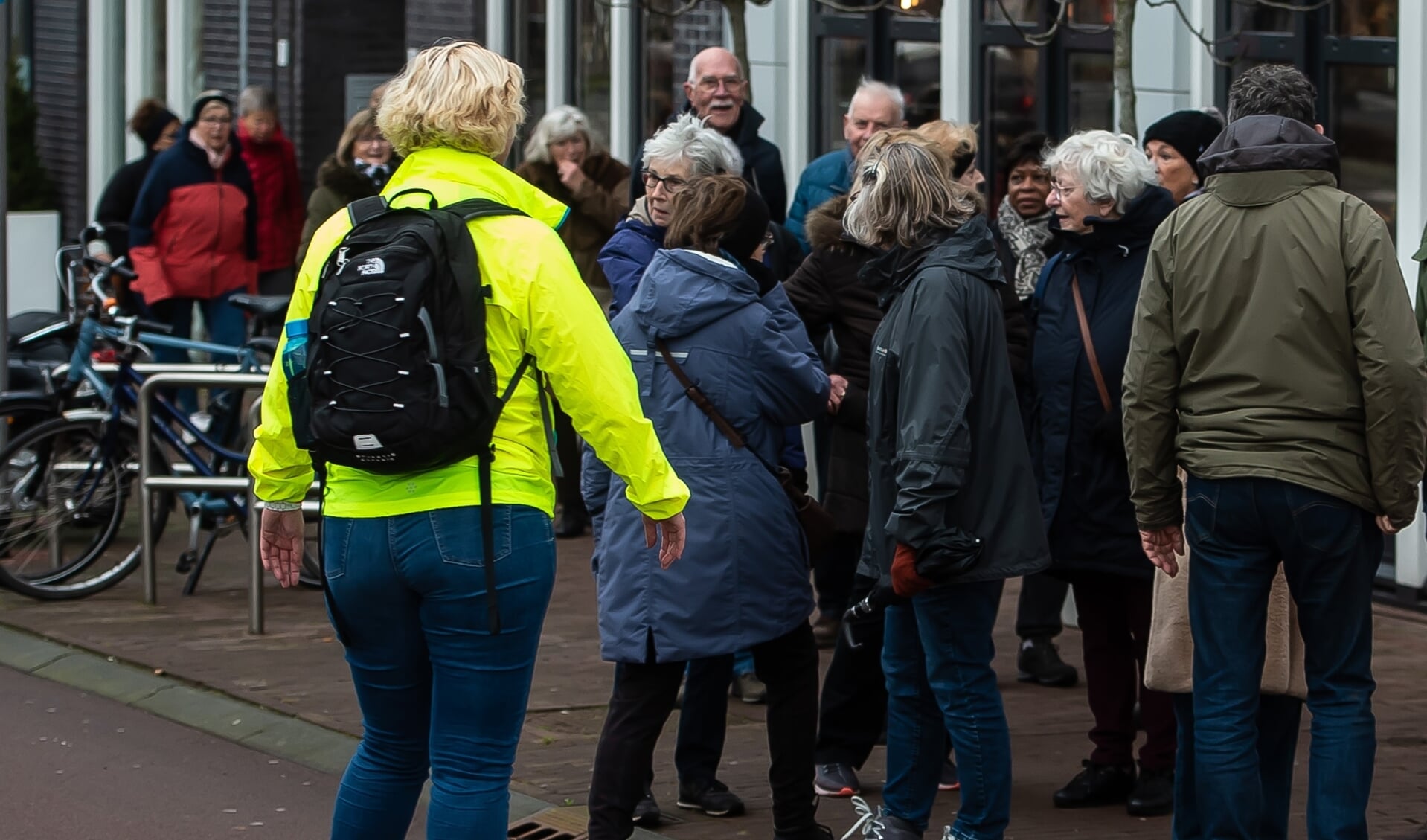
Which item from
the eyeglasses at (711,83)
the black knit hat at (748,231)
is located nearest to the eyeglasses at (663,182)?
the black knit hat at (748,231)

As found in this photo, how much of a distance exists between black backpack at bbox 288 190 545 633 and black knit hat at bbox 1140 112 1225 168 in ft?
9.28

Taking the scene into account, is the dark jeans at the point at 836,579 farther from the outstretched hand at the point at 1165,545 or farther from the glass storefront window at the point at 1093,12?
the glass storefront window at the point at 1093,12

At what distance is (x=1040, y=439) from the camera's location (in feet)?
19.3

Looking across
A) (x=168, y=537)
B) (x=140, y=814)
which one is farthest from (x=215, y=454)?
(x=140, y=814)

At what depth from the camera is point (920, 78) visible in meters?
12.1

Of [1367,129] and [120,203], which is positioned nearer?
[1367,129]

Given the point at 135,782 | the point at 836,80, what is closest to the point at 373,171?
the point at 836,80

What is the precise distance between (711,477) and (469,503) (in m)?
1.27

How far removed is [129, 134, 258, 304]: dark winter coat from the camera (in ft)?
41.3

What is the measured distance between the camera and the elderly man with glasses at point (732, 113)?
8.84 meters

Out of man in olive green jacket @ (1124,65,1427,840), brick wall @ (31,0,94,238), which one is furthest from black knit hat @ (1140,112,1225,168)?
brick wall @ (31,0,94,238)

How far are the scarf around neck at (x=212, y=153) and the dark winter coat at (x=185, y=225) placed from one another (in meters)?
0.02

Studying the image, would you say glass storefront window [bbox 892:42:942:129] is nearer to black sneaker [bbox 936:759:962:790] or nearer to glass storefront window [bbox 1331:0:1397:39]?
glass storefront window [bbox 1331:0:1397:39]

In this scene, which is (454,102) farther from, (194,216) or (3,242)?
(194,216)
